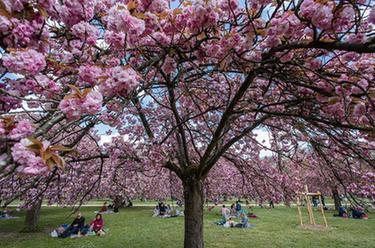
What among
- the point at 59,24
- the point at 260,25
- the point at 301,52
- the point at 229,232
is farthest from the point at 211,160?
the point at 229,232

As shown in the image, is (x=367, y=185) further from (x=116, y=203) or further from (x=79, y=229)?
(x=116, y=203)

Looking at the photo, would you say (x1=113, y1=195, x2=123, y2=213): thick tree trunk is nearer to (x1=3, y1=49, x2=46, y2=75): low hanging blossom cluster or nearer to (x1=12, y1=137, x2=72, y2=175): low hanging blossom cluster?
(x1=3, y1=49, x2=46, y2=75): low hanging blossom cluster

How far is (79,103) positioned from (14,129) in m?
0.33

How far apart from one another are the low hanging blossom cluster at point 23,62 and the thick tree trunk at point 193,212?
3.98 meters

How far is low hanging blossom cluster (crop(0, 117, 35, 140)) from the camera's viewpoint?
135 cm

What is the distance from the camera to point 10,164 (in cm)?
127

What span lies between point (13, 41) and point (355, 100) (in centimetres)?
249

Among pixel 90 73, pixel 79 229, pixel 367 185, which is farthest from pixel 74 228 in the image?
pixel 90 73

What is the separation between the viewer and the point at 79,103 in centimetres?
149

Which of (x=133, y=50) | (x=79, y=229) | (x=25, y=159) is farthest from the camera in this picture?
(x=79, y=229)

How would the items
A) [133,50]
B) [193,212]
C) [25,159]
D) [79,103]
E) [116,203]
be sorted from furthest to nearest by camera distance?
[116,203]
[193,212]
[133,50]
[79,103]
[25,159]

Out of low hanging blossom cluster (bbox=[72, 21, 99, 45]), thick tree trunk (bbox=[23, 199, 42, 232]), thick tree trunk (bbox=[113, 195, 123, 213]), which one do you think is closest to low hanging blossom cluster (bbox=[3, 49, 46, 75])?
low hanging blossom cluster (bbox=[72, 21, 99, 45])

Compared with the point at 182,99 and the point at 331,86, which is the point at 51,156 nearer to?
the point at 331,86

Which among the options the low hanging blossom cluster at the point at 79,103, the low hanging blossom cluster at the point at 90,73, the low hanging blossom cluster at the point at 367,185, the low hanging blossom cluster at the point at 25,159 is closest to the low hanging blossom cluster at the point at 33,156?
the low hanging blossom cluster at the point at 25,159
